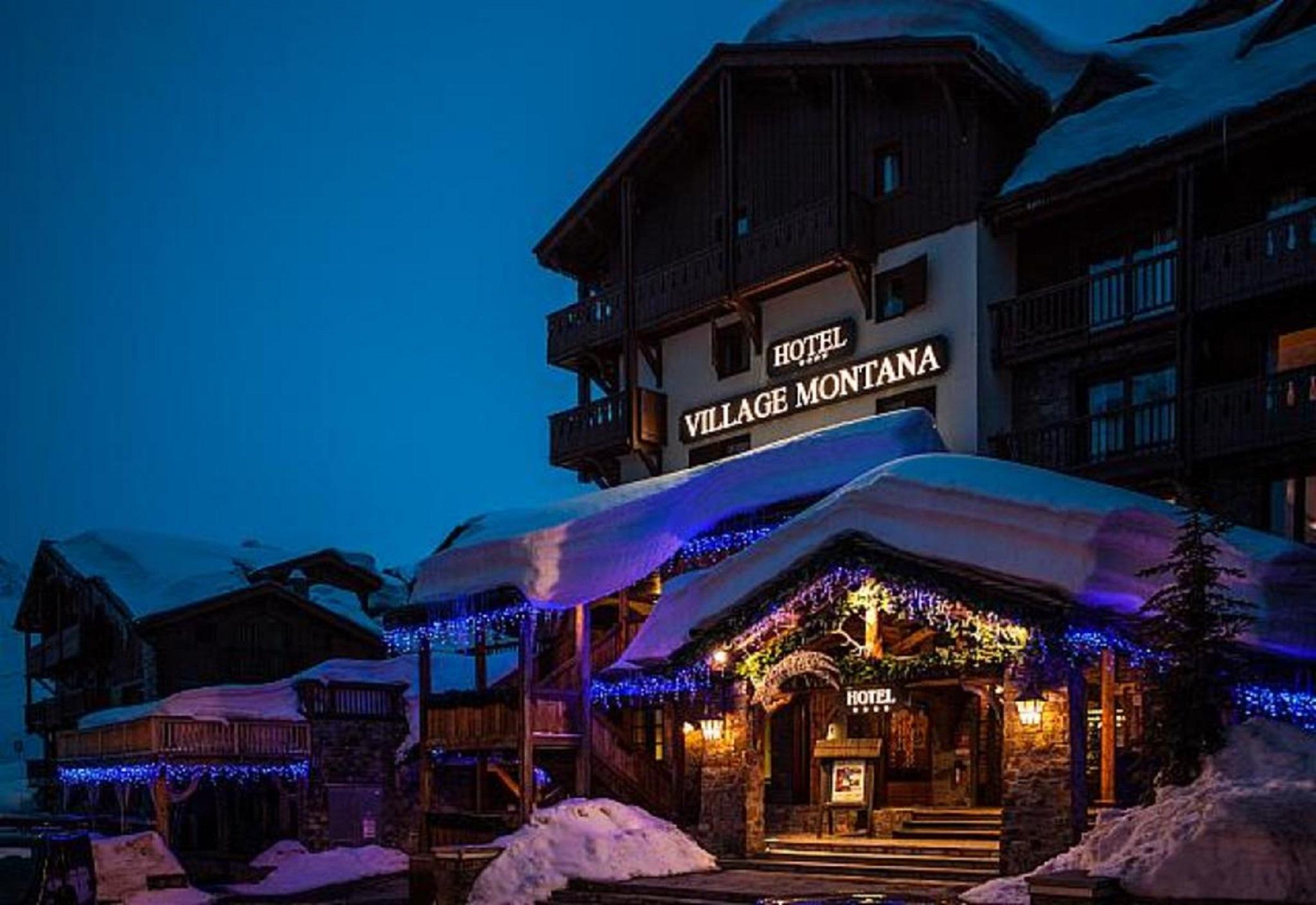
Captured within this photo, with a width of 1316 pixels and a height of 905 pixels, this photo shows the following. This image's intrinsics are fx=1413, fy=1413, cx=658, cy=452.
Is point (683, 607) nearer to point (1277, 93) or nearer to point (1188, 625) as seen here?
point (1188, 625)

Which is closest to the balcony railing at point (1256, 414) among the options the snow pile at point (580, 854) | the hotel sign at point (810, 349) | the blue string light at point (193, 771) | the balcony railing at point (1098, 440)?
the balcony railing at point (1098, 440)

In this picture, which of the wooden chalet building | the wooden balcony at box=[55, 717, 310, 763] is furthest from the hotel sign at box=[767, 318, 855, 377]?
the wooden chalet building

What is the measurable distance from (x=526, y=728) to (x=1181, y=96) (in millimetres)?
15799

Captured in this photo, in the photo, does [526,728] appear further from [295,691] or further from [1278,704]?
[1278,704]

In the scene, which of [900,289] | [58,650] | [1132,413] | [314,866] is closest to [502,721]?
[314,866]

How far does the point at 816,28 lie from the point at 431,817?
19.0m

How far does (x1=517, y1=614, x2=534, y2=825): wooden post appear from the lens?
23531mm

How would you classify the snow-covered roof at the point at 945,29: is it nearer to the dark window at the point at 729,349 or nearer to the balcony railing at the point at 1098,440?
the dark window at the point at 729,349

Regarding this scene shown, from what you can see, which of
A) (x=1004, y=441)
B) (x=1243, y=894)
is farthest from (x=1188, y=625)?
(x=1004, y=441)

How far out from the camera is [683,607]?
21.2 m

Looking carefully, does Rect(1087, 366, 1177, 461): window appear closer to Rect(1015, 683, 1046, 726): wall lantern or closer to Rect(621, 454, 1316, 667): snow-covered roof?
Rect(621, 454, 1316, 667): snow-covered roof

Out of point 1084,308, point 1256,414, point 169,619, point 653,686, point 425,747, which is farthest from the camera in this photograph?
point 169,619

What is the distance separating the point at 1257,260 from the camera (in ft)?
→ 71.1

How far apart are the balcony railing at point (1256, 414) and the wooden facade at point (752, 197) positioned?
6282mm
